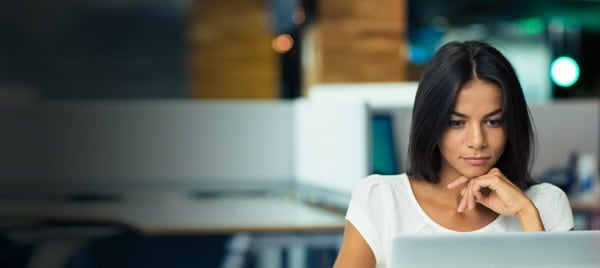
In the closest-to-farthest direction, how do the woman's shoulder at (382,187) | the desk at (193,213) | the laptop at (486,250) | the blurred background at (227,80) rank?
the laptop at (486,250), the woman's shoulder at (382,187), the desk at (193,213), the blurred background at (227,80)

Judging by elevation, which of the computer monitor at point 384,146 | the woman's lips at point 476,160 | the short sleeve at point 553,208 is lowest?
the computer monitor at point 384,146

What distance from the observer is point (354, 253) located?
4.14 ft

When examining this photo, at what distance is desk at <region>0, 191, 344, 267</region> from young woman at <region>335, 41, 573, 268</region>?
1.46 metres

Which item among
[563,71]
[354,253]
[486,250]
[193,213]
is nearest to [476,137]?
[354,253]

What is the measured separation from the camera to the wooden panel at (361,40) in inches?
197

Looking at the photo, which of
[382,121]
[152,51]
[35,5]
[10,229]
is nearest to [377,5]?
[382,121]

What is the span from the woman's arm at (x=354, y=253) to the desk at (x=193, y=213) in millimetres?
1482

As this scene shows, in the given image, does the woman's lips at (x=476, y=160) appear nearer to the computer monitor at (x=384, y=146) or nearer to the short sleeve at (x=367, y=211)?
the short sleeve at (x=367, y=211)

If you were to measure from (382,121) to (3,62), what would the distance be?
502cm

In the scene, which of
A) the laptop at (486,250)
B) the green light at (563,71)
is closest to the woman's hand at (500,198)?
the laptop at (486,250)

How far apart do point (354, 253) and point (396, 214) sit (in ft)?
0.28

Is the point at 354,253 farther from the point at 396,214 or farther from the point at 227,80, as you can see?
the point at 227,80

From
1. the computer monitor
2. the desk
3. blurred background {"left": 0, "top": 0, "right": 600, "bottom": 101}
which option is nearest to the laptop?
the desk

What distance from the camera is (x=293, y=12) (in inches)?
300
